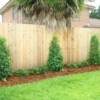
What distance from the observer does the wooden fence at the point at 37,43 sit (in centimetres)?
Result: 1067

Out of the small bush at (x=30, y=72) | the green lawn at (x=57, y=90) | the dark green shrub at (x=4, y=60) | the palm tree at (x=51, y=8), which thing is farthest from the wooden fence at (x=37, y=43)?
the green lawn at (x=57, y=90)

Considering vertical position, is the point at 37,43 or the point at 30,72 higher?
the point at 37,43

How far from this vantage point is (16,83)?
364 inches

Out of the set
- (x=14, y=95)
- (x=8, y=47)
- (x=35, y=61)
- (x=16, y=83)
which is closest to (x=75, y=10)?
(x=35, y=61)

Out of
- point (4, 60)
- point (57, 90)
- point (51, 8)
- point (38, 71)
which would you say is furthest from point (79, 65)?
point (57, 90)

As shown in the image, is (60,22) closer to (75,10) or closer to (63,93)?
(75,10)

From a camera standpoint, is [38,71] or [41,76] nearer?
[41,76]

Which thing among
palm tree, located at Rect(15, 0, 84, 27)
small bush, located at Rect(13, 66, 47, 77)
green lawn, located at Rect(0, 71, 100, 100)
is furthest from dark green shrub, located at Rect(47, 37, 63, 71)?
green lawn, located at Rect(0, 71, 100, 100)

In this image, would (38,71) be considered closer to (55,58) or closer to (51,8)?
(55,58)

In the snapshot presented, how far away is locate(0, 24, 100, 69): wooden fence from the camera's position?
1067 centimetres

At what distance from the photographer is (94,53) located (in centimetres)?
1363

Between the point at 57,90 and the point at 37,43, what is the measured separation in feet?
12.3

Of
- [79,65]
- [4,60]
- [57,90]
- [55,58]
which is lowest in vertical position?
[57,90]

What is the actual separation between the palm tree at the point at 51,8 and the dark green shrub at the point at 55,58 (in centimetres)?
116
